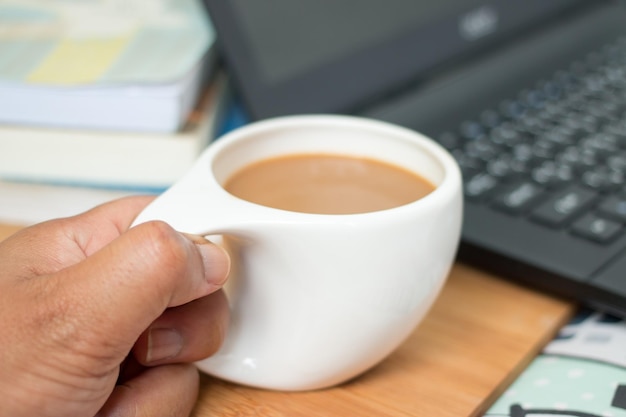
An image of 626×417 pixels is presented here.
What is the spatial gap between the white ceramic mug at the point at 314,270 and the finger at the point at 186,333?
10mm

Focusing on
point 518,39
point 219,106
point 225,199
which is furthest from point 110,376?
point 518,39

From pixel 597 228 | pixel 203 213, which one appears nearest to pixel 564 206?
pixel 597 228

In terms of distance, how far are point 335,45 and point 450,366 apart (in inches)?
10.4

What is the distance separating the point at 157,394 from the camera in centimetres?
31

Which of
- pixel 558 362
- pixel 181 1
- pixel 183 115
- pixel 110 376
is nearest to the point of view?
pixel 110 376

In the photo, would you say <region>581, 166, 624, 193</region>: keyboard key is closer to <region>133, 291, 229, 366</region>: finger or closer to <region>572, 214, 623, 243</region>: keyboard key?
<region>572, 214, 623, 243</region>: keyboard key

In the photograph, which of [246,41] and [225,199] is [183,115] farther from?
[225,199]

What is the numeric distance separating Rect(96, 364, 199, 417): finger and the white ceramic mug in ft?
0.06

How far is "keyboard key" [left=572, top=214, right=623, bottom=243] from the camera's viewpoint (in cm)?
42

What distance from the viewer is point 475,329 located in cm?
41

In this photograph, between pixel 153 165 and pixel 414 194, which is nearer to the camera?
pixel 414 194

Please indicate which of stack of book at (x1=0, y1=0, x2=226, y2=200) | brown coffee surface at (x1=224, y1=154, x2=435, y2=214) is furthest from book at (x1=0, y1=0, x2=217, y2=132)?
brown coffee surface at (x1=224, y1=154, x2=435, y2=214)

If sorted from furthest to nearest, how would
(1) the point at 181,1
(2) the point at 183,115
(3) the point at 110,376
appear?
(1) the point at 181,1 → (2) the point at 183,115 → (3) the point at 110,376

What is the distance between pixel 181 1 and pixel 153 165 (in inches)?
7.2
